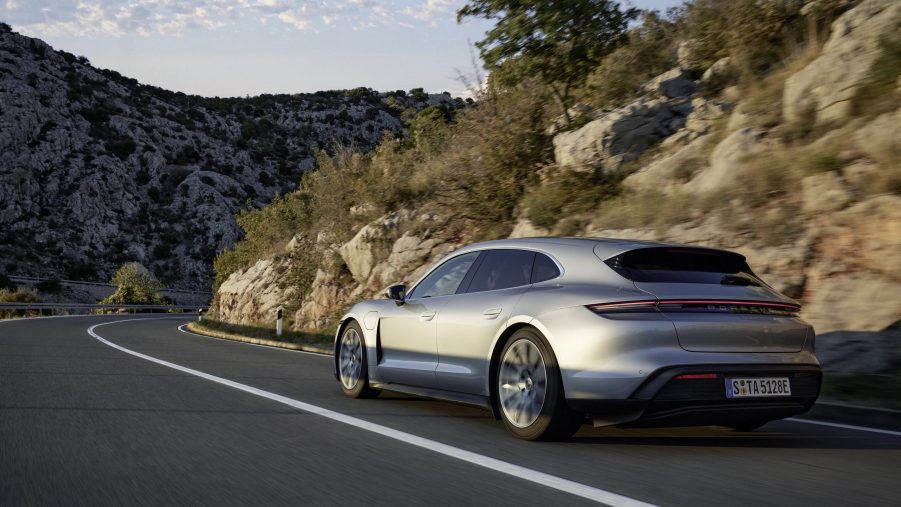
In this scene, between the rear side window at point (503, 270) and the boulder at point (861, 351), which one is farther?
the boulder at point (861, 351)

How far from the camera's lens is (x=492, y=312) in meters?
6.83

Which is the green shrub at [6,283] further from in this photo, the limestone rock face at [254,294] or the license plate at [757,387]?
the license plate at [757,387]

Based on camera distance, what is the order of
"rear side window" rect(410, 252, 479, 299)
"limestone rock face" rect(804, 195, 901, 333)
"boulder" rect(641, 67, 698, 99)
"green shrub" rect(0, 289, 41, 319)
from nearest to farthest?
"rear side window" rect(410, 252, 479, 299)
"limestone rock face" rect(804, 195, 901, 333)
"boulder" rect(641, 67, 698, 99)
"green shrub" rect(0, 289, 41, 319)

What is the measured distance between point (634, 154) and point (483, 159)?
350 cm

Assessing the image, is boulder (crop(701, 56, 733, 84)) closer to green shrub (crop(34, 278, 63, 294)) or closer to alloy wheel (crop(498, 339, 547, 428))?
alloy wheel (crop(498, 339, 547, 428))

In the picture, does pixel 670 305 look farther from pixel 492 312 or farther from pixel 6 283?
pixel 6 283

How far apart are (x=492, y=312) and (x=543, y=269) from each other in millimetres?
518

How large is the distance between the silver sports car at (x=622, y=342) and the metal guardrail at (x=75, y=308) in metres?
27.8

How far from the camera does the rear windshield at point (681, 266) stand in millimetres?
6156

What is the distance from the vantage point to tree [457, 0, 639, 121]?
61.1ft

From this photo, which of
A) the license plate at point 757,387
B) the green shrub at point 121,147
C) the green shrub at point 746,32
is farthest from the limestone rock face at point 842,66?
the green shrub at point 121,147

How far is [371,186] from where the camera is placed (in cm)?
2442

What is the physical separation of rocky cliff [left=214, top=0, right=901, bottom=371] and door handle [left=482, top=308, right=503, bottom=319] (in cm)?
462

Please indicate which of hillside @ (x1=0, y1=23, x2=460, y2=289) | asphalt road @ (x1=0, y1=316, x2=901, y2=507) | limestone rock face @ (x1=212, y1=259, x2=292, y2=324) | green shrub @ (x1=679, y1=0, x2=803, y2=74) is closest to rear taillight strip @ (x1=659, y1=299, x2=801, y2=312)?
asphalt road @ (x1=0, y1=316, x2=901, y2=507)
